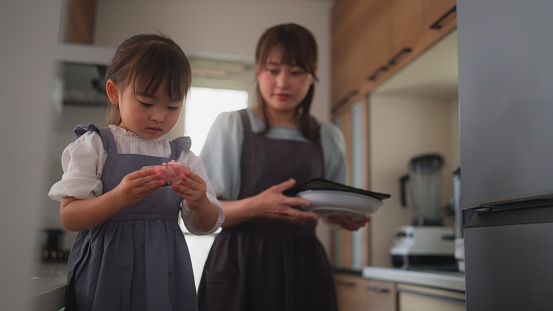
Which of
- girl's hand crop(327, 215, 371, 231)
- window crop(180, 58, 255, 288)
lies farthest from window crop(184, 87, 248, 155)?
girl's hand crop(327, 215, 371, 231)

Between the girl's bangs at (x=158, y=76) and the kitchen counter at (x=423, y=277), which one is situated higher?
the girl's bangs at (x=158, y=76)

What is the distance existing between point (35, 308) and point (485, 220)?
0.67 metres

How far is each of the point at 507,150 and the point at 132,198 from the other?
0.55 metres

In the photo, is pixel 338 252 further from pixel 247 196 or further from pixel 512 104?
pixel 512 104

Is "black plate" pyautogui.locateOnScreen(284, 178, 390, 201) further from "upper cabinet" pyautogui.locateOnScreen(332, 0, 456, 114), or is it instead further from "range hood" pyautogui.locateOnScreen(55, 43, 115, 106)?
"upper cabinet" pyautogui.locateOnScreen(332, 0, 456, 114)

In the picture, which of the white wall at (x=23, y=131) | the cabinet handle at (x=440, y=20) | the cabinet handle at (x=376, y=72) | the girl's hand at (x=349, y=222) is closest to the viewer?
the white wall at (x=23, y=131)

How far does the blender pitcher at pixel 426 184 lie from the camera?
2260 millimetres

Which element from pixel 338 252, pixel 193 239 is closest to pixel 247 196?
pixel 193 239

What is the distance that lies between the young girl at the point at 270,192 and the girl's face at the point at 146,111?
44 centimetres

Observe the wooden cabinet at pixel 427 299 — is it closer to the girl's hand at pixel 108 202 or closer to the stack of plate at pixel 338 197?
the stack of plate at pixel 338 197

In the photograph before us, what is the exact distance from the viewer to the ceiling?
186 cm

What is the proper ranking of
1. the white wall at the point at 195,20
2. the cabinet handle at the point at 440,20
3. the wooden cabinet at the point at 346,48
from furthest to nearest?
the wooden cabinet at the point at 346,48, the cabinet handle at the point at 440,20, the white wall at the point at 195,20

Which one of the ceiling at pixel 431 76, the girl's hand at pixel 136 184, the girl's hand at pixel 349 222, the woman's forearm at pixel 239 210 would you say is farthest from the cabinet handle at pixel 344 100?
the girl's hand at pixel 136 184

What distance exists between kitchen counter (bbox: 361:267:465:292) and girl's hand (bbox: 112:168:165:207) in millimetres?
980
